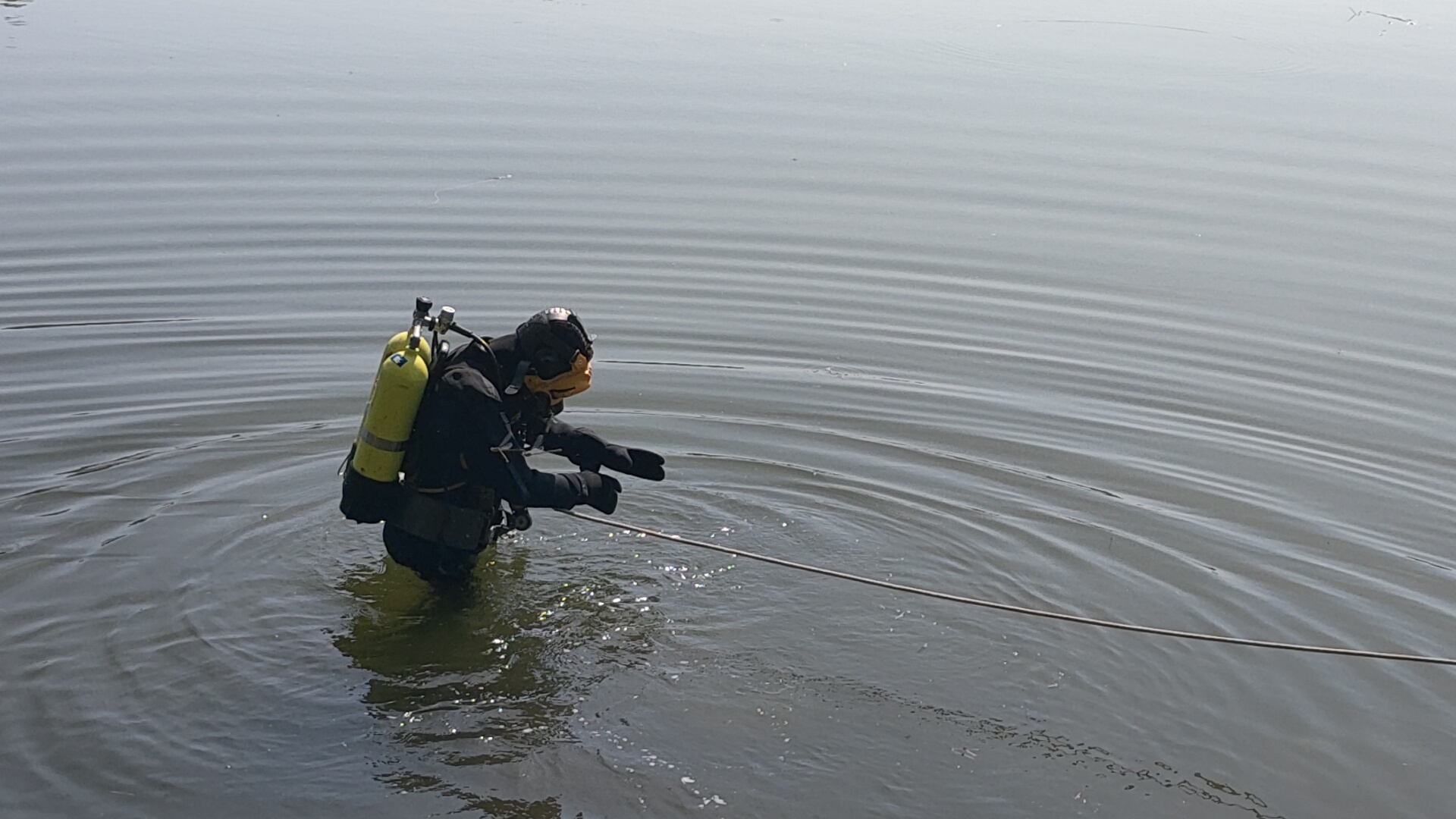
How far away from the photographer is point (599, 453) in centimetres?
696

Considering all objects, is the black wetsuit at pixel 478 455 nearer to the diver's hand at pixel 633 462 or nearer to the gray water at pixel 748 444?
the diver's hand at pixel 633 462

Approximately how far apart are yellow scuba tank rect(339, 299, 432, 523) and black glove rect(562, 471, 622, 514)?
2.41 ft

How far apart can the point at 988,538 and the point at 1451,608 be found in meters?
2.37

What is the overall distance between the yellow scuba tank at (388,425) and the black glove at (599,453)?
767 millimetres

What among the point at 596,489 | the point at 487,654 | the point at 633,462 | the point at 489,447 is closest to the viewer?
the point at 489,447

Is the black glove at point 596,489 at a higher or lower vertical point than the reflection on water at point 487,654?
higher

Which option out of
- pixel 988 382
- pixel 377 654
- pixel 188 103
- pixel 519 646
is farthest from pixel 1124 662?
pixel 188 103

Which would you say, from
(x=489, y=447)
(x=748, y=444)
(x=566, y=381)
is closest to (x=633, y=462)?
(x=566, y=381)

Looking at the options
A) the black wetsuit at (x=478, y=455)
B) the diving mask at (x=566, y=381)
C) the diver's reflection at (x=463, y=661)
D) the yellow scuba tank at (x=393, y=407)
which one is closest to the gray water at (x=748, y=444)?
the diver's reflection at (x=463, y=661)

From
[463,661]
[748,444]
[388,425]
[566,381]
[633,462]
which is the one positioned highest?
[566,381]

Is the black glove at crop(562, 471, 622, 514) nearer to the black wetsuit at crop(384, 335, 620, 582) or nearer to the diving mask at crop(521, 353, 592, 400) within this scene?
the black wetsuit at crop(384, 335, 620, 582)

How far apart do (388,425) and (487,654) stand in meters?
1.19

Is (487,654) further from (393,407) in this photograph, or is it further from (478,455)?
(393,407)

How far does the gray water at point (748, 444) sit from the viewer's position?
6242 mm
